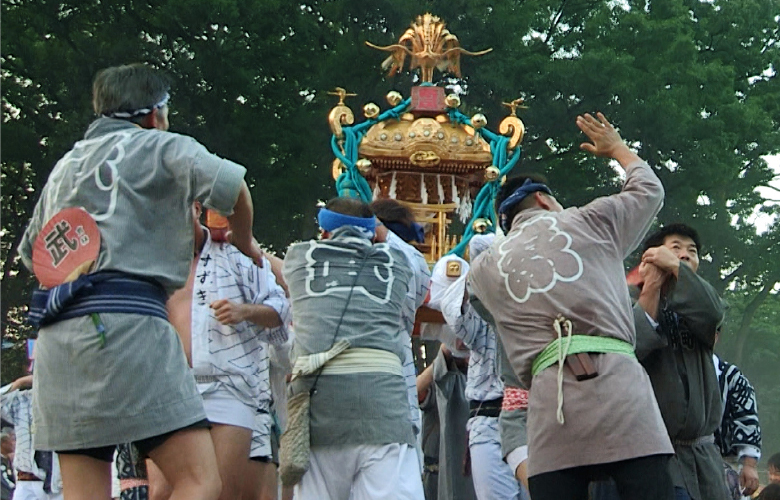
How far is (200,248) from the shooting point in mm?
5543

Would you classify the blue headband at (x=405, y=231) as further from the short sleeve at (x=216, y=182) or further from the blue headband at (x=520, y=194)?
the short sleeve at (x=216, y=182)

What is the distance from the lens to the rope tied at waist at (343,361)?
5.14m

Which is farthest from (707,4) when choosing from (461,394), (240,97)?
(461,394)

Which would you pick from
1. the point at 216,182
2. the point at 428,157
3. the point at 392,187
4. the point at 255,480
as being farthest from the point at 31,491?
the point at 216,182

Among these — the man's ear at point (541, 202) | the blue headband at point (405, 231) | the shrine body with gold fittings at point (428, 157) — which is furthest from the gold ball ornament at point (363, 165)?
the man's ear at point (541, 202)

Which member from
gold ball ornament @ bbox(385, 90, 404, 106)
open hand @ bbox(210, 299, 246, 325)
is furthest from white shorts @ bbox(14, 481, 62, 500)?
open hand @ bbox(210, 299, 246, 325)

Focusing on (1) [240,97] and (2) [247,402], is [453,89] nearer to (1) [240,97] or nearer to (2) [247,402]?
(1) [240,97]

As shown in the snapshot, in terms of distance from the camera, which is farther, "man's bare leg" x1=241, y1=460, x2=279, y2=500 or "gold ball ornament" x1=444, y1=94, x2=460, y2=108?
"gold ball ornament" x1=444, y1=94, x2=460, y2=108

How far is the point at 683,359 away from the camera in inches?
204

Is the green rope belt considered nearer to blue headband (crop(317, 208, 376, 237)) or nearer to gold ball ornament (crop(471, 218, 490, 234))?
blue headband (crop(317, 208, 376, 237))

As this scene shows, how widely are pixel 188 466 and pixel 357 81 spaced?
1872cm

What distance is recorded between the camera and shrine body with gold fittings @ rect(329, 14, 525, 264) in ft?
46.4

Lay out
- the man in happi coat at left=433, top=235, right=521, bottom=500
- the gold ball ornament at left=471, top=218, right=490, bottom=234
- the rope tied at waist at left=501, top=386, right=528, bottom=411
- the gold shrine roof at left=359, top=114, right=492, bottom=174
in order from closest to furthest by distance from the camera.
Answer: the rope tied at waist at left=501, top=386, right=528, bottom=411 < the man in happi coat at left=433, top=235, right=521, bottom=500 < the gold ball ornament at left=471, top=218, right=490, bottom=234 < the gold shrine roof at left=359, top=114, right=492, bottom=174

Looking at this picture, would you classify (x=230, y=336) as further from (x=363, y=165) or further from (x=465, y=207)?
(x=465, y=207)
